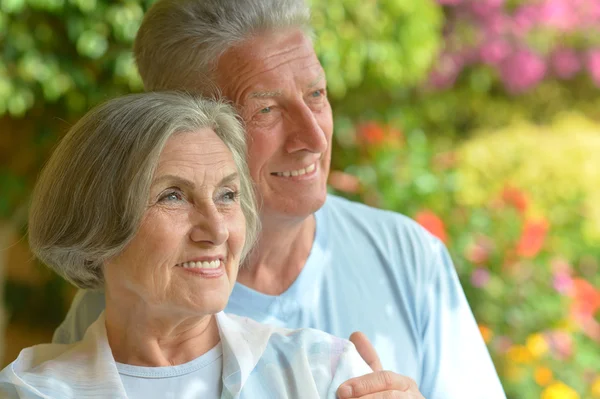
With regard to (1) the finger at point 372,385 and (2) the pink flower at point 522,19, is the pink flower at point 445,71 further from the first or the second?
(1) the finger at point 372,385

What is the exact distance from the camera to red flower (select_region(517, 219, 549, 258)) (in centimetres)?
495

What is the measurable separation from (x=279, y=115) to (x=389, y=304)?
645mm

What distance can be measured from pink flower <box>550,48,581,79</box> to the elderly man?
6976 mm

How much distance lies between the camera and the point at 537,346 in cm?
448

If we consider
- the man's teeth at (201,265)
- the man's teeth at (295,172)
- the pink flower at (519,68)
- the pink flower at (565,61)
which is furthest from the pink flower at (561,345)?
the pink flower at (565,61)

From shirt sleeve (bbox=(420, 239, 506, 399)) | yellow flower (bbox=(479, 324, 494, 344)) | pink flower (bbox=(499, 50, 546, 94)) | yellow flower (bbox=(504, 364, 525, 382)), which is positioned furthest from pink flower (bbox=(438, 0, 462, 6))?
shirt sleeve (bbox=(420, 239, 506, 399))

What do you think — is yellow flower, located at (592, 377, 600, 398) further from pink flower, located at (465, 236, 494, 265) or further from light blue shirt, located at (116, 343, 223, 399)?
light blue shirt, located at (116, 343, 223, 399)

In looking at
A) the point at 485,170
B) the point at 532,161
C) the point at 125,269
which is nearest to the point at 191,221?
the point at 125,269

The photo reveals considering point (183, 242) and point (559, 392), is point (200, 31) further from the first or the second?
point (559, 392)

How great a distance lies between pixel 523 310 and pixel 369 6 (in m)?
1.90

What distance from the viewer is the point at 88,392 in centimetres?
199

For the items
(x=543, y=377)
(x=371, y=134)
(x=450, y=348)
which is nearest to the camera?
(x=450, y=348)

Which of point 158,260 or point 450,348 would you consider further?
point 450,348

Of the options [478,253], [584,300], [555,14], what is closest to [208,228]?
[478,253]
